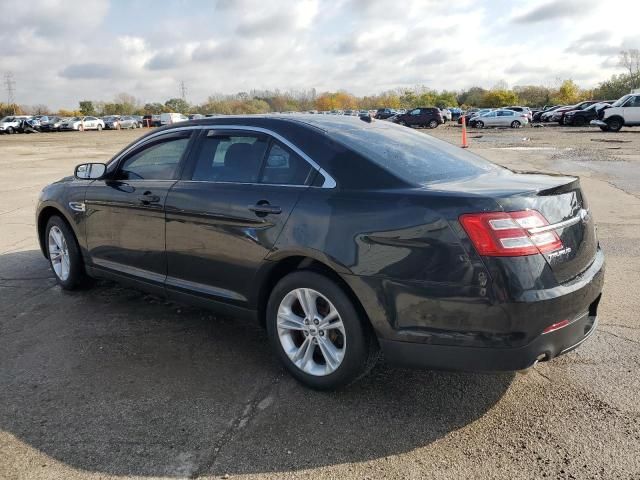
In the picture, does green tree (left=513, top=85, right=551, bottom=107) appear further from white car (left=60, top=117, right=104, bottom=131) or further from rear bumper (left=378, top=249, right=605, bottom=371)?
rear bumper (left=378, top=249, right=605, bottom=371)

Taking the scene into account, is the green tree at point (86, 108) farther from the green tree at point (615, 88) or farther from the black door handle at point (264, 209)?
the black door handle at point (264, 209)

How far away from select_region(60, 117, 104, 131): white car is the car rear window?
62.9 meters

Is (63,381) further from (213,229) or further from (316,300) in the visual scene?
(316,300)

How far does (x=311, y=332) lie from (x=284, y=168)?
1033mm

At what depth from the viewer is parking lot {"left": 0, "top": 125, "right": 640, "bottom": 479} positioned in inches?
106

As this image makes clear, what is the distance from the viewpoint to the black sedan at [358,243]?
2.76 metres

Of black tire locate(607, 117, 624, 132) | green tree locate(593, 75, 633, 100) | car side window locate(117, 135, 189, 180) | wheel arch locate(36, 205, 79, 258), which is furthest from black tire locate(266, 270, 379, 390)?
green tree locate(593, 75, 633, 100)

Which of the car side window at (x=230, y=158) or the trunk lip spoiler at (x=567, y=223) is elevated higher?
the car side window at (x=230, y=158)

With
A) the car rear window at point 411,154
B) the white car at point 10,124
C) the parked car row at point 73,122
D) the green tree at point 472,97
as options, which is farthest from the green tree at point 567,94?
the car rear window at point 411,154

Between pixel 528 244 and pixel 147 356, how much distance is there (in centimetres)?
264

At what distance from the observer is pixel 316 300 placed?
131 inches

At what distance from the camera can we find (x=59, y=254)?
548 centimetres

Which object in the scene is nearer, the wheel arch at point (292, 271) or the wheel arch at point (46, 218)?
the wheel arch at point (292, 271)

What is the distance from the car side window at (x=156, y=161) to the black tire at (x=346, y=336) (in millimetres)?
1466
